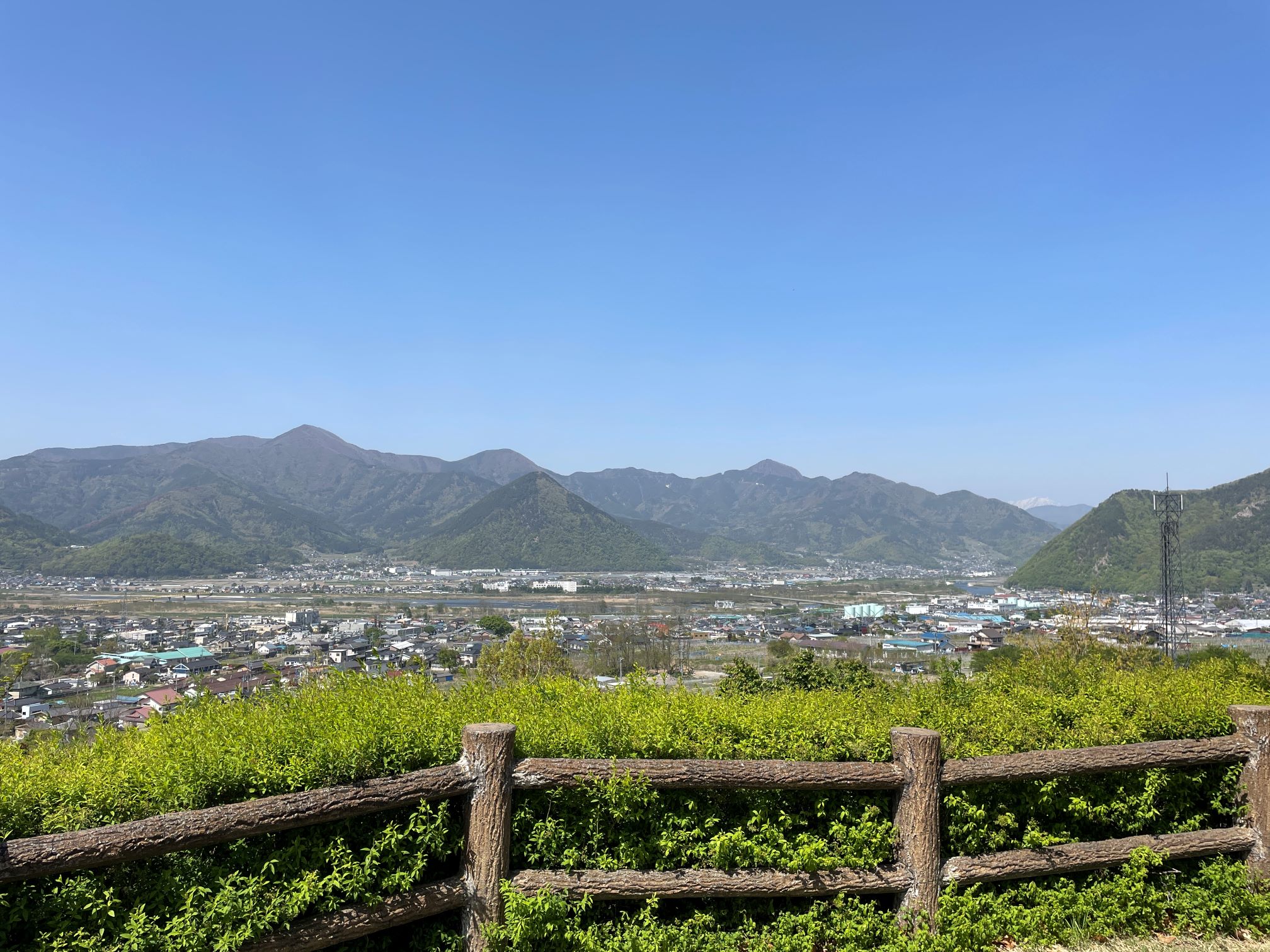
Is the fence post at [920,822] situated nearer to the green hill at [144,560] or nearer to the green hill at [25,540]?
the green hill at [144,560]

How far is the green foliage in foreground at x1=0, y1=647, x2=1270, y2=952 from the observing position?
3.03 m

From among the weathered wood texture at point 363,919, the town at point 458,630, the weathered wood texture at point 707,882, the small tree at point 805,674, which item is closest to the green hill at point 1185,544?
the town at point 458,630

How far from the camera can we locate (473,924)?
3.62 metres

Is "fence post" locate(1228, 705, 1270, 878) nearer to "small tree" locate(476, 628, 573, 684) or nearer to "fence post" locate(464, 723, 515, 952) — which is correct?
"fence post" locate(464, 723, 515, 952)

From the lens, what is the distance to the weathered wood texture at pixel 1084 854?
414 cm

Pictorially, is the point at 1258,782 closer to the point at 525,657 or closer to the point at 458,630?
the point at 525,657

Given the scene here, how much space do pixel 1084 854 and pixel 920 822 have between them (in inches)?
44.3

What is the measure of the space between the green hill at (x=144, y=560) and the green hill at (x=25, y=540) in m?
3.79

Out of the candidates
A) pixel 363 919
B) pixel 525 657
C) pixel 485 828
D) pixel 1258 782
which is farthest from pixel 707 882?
pixel 525 657

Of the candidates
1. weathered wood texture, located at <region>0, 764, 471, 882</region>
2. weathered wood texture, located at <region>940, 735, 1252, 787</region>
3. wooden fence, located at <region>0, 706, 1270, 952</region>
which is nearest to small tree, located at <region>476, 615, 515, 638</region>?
wooden fence, located at <region>0, 706, 1270, 952</region>

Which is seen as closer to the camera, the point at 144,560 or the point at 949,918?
the point at 949,918

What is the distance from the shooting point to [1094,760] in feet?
14.1

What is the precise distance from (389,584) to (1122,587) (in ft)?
381

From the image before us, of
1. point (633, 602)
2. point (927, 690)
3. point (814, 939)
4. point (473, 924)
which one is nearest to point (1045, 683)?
point (927, 690)
